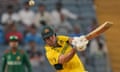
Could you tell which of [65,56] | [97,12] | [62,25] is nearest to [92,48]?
[62,25]

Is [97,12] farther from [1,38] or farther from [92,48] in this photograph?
[1,38]

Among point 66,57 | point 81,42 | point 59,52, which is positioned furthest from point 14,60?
point 81,42

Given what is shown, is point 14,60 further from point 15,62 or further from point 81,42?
point 81,42

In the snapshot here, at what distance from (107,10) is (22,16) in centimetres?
358

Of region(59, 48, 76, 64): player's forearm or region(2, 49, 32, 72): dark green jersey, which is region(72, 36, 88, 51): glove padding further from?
region(2, 49, 32, 72): dark green jersey

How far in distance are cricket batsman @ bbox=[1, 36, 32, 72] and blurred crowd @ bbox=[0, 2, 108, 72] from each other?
7.32 ft

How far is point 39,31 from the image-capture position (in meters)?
11.9

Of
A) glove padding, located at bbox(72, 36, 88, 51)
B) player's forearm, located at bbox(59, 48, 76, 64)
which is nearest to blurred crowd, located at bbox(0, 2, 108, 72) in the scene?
player's forearm, located at bbox(59, 48, 76, 64)

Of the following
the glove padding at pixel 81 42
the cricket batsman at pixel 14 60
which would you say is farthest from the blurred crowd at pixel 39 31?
the glove padding at pixel 81 42

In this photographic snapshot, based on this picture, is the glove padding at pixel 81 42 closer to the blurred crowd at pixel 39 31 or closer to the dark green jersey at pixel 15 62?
the dark green jersey at pixel 15 62

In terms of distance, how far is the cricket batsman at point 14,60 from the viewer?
28.8 feet

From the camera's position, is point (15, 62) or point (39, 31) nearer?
point (15, 62)

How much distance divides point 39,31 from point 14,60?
316 centimetres

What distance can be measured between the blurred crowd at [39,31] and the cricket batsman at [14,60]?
7.32 ft
